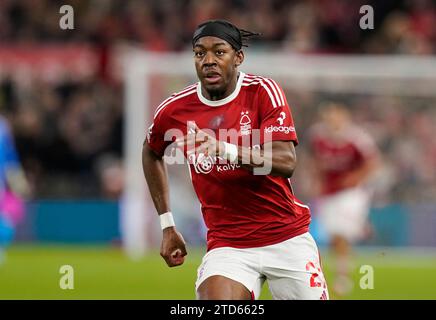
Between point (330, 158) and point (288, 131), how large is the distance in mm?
8095

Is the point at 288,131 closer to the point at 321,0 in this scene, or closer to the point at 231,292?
the point at 231,292

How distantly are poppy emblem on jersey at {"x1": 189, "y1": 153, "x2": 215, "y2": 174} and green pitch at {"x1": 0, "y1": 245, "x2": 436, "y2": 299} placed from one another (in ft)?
16.1

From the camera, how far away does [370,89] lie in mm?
19328

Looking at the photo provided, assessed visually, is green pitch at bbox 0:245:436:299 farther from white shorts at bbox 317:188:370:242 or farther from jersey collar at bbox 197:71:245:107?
jersey collar at bbox 197:71:245:107

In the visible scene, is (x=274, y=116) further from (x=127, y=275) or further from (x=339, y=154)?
(x=127, y=275)

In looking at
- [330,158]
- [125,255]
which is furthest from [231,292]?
[125,255]

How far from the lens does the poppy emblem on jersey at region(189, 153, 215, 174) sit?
22.2 ft

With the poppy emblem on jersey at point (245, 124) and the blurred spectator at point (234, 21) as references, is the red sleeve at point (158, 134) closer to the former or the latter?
the poppy emblem on jersey at point (245, 124)

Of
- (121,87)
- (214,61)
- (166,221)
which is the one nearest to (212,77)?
(214,61)

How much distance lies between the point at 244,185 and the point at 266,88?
2.05 feet

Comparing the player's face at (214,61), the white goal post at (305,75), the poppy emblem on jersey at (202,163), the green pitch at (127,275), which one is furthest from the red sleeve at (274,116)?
the white goal post at (305,75)

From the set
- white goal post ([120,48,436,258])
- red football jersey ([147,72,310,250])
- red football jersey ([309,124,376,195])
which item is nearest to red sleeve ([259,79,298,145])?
red football jersey ([147,72,310,250])

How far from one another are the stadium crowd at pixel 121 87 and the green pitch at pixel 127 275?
6.04 feet

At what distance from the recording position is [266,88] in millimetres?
6770
